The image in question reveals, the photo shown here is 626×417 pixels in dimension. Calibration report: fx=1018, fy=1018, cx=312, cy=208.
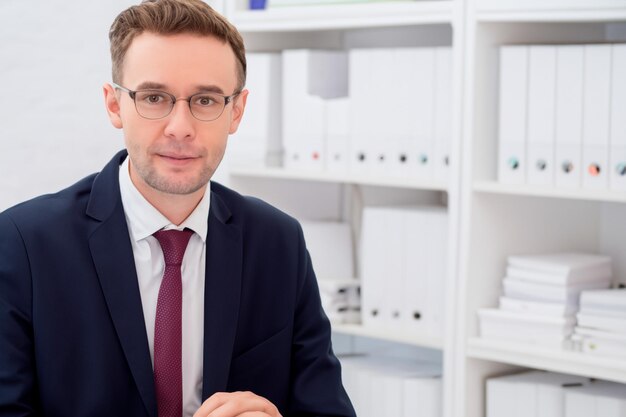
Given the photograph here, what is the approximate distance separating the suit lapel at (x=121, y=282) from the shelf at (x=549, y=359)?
1334mm

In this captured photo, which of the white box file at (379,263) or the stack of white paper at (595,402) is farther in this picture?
the white box file at (379,263)

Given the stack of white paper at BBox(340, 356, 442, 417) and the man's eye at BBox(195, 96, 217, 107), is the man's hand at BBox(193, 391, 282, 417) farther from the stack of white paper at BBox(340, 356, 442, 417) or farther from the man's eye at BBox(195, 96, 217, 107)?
the stack of white paper at BBox(340, 356, 442, 417)

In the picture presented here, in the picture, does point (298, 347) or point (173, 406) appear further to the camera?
point (298, 347)

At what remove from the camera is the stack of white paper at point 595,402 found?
8.67ft

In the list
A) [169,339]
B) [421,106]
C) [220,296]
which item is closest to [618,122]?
[421,106]

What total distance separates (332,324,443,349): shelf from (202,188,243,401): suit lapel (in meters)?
1.21

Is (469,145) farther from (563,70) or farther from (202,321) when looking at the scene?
(202,321)

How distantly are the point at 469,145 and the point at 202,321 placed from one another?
120 centimetres

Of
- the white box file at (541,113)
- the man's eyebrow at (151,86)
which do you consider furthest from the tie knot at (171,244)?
the white box file at (541,113)

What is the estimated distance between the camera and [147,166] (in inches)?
66.1

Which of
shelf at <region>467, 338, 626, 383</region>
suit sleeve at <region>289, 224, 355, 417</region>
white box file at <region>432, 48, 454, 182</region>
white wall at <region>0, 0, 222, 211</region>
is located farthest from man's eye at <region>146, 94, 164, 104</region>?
shelf at <region>467, 338, 626, 383</region>

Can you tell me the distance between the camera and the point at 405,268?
2.99m

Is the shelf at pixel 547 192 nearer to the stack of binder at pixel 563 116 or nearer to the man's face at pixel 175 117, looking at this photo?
the stack of binder at pixel 563 116

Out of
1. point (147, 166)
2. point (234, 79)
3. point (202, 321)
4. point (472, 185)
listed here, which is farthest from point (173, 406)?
point (472, 185)
